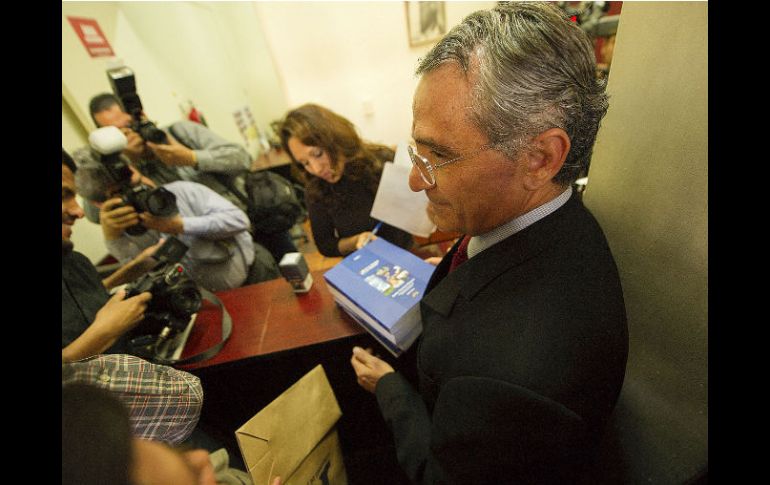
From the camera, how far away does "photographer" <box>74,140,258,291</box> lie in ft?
4.50

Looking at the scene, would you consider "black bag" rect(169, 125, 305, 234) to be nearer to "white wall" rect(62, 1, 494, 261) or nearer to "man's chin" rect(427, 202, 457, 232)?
"white wall" rect(62, 1, 494, 261)

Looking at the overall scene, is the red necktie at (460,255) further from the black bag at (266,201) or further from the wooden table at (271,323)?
the black bag at (266,201)

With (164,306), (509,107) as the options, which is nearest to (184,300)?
(164,306)

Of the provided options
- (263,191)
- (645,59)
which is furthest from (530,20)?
(263,191)

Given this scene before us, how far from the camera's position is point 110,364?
0.46 meters

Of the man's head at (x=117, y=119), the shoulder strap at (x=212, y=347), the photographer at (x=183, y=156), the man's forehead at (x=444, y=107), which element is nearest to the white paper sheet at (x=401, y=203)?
the man's forehead at (x=444, y=107)

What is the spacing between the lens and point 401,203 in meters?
1.40

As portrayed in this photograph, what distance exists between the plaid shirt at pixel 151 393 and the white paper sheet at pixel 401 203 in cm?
103

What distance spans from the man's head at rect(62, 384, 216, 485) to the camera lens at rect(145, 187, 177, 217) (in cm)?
127

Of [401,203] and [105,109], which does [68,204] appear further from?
[401,203]

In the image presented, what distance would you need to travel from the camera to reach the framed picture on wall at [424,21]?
2943mm

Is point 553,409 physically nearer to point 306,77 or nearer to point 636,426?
point 636,426

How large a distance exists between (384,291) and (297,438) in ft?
1.52
